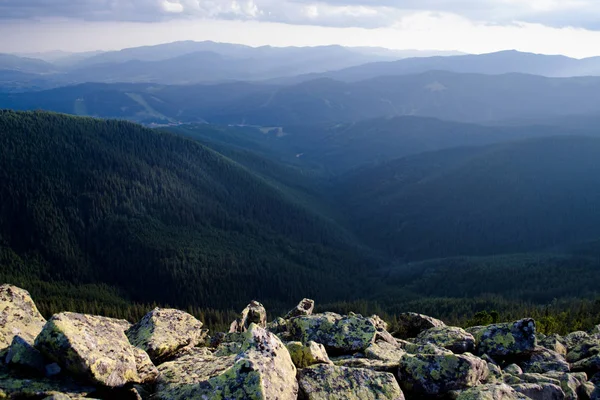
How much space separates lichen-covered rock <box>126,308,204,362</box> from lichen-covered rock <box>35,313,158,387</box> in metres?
3.74

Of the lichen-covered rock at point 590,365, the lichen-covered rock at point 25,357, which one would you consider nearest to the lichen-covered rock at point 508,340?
the lichen-covered rock at point 590,365

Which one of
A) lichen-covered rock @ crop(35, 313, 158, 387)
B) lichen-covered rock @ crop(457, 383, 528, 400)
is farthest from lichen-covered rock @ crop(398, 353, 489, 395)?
lichen-covered rock @ crop(35, 313, 158, 387)

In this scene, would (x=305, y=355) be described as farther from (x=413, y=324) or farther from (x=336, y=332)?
(x=413, y=324)

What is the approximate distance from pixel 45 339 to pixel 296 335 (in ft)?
55.8

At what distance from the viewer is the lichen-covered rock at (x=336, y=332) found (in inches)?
1137

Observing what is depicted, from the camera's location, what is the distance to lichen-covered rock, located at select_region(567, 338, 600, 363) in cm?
3211

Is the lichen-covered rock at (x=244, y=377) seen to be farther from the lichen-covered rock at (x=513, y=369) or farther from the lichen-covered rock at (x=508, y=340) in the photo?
the lichen-covered rock at (x=508, y=340)

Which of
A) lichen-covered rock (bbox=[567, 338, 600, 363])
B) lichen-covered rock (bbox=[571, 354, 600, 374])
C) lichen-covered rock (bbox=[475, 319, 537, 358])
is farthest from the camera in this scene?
lichen-covered rock (bbox=[567, 338, 600, 363])

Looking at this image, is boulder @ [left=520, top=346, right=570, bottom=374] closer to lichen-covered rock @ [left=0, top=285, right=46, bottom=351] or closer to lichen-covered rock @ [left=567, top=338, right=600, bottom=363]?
lichen-covered rock @ [left=567, top=338, right=600, bottom=363]

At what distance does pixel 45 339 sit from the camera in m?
18.2

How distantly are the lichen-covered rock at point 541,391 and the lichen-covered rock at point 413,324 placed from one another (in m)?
17.8

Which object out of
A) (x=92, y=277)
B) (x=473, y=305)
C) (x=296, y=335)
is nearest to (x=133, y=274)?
(x=92, y=277)

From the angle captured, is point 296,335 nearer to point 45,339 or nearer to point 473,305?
point 45,339

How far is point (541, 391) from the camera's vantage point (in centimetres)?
2153
